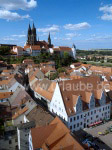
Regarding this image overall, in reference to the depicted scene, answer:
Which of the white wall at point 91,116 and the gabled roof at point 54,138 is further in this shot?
the white wall at point 91,116

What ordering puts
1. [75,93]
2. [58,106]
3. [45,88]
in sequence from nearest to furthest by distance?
[58,106]
[75,93]
[45,88]

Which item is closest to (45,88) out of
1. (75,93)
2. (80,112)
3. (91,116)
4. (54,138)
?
(75,93)

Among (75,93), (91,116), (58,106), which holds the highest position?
(75,93)

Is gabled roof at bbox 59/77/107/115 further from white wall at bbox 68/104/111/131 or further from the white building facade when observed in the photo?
white wall at bbox 68/104/111/131

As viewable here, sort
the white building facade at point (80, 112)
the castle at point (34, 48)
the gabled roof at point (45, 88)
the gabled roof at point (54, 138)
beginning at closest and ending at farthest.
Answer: the gabled roof at point (54, 138)
the white building facade at point (80, 112)
the gabled roof at point (45, 88)
the castle at point (34, 48)

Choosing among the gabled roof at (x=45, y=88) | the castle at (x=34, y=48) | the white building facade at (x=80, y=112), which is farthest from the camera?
the castle at (x=34, y=48)

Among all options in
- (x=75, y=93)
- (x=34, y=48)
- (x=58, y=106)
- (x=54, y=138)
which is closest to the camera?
(x=54, y=138)

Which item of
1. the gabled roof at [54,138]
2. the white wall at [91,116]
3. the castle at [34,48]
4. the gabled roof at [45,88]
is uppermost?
the castle at [34,48]

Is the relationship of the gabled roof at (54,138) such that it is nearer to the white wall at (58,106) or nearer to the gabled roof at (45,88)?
the white wall at (58,106)

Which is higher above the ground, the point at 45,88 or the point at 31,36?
the point at 31,36

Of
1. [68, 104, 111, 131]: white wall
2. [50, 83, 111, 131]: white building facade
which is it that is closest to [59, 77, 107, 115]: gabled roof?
[50, 83, 111, 131]: white building facade

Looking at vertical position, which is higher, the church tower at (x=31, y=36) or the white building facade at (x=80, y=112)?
the church tower at (x=31, y=36)

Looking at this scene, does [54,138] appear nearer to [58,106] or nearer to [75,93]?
[58,106]

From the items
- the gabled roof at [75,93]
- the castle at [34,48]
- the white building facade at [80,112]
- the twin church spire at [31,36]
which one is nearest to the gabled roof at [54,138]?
the white building facade at [80,112]
